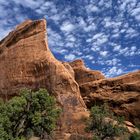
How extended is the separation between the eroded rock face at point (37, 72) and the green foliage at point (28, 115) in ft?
51.4

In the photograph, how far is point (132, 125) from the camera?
66250mm

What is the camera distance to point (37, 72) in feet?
215

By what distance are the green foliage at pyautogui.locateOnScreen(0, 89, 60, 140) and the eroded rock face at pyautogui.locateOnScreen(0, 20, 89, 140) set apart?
→ 15674mm

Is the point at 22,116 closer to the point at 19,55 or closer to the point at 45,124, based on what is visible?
the point at 45,124

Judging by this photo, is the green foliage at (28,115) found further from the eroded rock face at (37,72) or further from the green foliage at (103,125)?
the eroded rock face at (37,72)

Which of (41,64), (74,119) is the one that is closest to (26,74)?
(41,64)

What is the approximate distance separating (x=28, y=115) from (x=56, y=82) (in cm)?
2167

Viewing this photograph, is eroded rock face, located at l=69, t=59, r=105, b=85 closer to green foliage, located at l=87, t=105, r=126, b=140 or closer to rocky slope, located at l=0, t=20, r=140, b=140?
rocky slope, located at l=0, t=20, r=140, b=140

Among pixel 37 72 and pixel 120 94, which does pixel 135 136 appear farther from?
pixel 37 72

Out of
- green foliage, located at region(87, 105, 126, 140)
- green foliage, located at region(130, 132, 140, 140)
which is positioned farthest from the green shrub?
green foliage, located at region(87, 105, 126, 140)

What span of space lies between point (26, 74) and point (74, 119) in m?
12.5

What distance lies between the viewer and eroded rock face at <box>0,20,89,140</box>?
6106 centimetres

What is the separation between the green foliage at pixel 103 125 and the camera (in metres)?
54.2

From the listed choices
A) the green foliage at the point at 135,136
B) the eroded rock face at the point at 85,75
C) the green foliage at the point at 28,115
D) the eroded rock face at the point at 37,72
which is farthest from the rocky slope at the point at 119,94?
the green foliage at the point at 28,115
